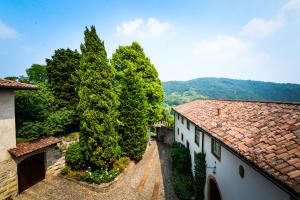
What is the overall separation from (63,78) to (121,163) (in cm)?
1139

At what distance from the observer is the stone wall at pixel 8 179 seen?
11.3 metres

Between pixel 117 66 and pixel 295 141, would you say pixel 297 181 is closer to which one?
pixel 295 141

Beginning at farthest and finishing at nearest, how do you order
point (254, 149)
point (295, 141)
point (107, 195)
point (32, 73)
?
point (32, 73) < point (107, 195) < point (254, 149) < point (295, 141)

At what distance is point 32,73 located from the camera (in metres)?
31.8

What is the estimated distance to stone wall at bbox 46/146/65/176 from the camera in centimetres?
1518

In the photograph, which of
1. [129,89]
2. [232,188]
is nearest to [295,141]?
[232,188]

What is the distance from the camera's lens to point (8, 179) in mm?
11719

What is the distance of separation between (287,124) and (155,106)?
726 inches

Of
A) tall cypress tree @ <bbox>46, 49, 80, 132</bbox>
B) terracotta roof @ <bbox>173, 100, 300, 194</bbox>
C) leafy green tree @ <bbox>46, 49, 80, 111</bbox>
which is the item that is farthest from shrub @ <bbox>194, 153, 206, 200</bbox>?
leafy green tree @ <bbox>46, 49, 80, 111</bbox>

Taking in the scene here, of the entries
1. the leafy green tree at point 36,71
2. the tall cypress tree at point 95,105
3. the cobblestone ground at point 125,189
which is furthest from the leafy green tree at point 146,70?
the leafy green tree at point 36,71

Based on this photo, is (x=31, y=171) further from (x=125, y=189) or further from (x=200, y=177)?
(x=200, y=177)

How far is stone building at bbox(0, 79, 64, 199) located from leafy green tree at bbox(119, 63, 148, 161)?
23.8 feet

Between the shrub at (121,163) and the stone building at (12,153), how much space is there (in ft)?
19.9

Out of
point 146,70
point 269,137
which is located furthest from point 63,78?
point 269,137
